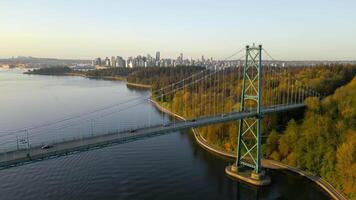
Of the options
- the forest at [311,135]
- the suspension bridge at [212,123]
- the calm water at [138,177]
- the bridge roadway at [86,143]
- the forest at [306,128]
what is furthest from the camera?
the forest at [306,128]

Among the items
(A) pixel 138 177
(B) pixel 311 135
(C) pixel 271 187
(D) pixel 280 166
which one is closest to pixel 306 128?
(B) pixel 311 135

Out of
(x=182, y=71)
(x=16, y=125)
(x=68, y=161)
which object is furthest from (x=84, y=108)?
(x=182, y=71)

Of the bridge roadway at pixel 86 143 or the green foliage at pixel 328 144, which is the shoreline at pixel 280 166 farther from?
the bridge roadway at pixel 86 143

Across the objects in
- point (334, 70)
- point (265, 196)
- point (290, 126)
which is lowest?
point (265, 196)

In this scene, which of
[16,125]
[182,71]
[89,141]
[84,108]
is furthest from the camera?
→ [182,71]

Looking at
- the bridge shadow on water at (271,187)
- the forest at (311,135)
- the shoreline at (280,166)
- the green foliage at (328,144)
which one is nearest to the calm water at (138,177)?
the bridge shadow on water at (271,187)

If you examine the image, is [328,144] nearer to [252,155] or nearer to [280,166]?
[280,166]

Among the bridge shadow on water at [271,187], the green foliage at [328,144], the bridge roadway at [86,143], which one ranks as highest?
the bridge roadway at [86,143]

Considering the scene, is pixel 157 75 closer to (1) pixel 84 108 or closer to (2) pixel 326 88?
(1) pixel 84 108

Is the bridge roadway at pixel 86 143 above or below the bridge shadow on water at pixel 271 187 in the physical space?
above

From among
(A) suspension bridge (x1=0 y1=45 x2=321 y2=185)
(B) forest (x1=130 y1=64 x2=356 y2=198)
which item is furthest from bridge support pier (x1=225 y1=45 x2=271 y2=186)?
(B) forest (x1=130 y1=64 x2=356 y2=198)

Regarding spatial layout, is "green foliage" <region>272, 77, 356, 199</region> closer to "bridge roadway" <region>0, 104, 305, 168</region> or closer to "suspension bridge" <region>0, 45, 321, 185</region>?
"suspension bridge" <region>0, 45, 321, 185</region>
